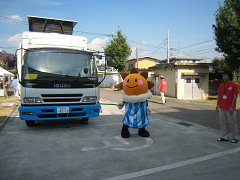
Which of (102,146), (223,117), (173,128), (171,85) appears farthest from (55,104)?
(171,85)

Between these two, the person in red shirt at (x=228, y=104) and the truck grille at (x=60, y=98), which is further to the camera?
the truck grille at (x=60, y=98)

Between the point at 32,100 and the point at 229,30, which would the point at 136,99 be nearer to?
the point at 32,100

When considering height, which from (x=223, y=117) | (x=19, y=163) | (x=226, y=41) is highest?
(x=226, y=41)

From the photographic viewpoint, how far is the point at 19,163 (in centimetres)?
370

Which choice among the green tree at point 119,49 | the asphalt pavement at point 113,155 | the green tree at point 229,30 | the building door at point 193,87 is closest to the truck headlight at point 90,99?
the asphalt pavement at point 113,155

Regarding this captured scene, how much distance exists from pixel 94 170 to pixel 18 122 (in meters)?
5.30

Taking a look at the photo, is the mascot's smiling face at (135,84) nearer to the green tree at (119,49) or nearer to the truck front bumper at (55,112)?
the truck front bumper at (55,112)

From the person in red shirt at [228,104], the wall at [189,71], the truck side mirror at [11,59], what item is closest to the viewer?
the person in red shirt at [228,104]

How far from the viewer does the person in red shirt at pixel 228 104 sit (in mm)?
4750

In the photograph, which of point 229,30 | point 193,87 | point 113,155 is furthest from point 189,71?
point 113,155

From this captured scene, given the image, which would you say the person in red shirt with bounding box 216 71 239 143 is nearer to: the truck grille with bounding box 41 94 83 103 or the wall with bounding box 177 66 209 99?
the truck grille with bounding box 41 94 83 103

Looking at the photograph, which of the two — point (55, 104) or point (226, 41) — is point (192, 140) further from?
point (226, 41)

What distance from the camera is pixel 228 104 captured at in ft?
15.9

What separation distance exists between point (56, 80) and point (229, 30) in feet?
44.3
